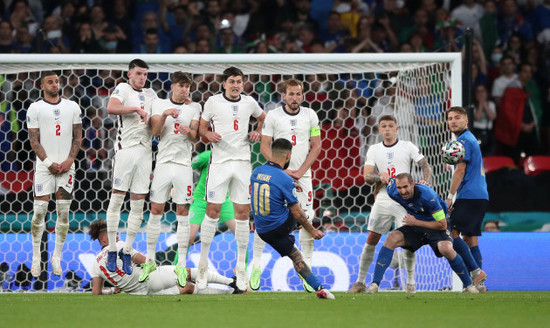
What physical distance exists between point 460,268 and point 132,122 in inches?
140

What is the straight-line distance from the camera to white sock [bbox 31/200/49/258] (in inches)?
384

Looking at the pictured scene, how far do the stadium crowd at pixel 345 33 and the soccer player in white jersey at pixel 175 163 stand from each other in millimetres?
3324

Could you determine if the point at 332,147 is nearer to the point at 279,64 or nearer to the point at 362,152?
the point at 362,152

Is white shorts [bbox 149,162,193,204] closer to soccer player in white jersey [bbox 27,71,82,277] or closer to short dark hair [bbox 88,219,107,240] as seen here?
short dark hair [bbox 88,219,107,240]

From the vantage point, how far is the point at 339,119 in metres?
11.7

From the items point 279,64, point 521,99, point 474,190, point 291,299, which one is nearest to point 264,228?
point 291,299

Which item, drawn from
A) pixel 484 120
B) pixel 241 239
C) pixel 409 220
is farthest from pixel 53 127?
pixel 484 120

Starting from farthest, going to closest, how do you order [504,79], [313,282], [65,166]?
[504,79] → [65,166] → [313,282]

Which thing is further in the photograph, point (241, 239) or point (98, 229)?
point (98, 229)

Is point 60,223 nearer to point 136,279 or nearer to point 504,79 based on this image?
point 136,279

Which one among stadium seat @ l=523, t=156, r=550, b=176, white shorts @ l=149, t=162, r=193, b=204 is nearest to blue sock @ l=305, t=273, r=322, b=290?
white shorts @ l=149, t=162, r=193, b=204

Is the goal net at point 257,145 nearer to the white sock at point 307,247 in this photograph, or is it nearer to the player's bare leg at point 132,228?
→ the white sock at point 307,247

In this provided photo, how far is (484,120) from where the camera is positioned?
1366 centimetres

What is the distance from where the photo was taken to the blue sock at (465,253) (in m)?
8.95
